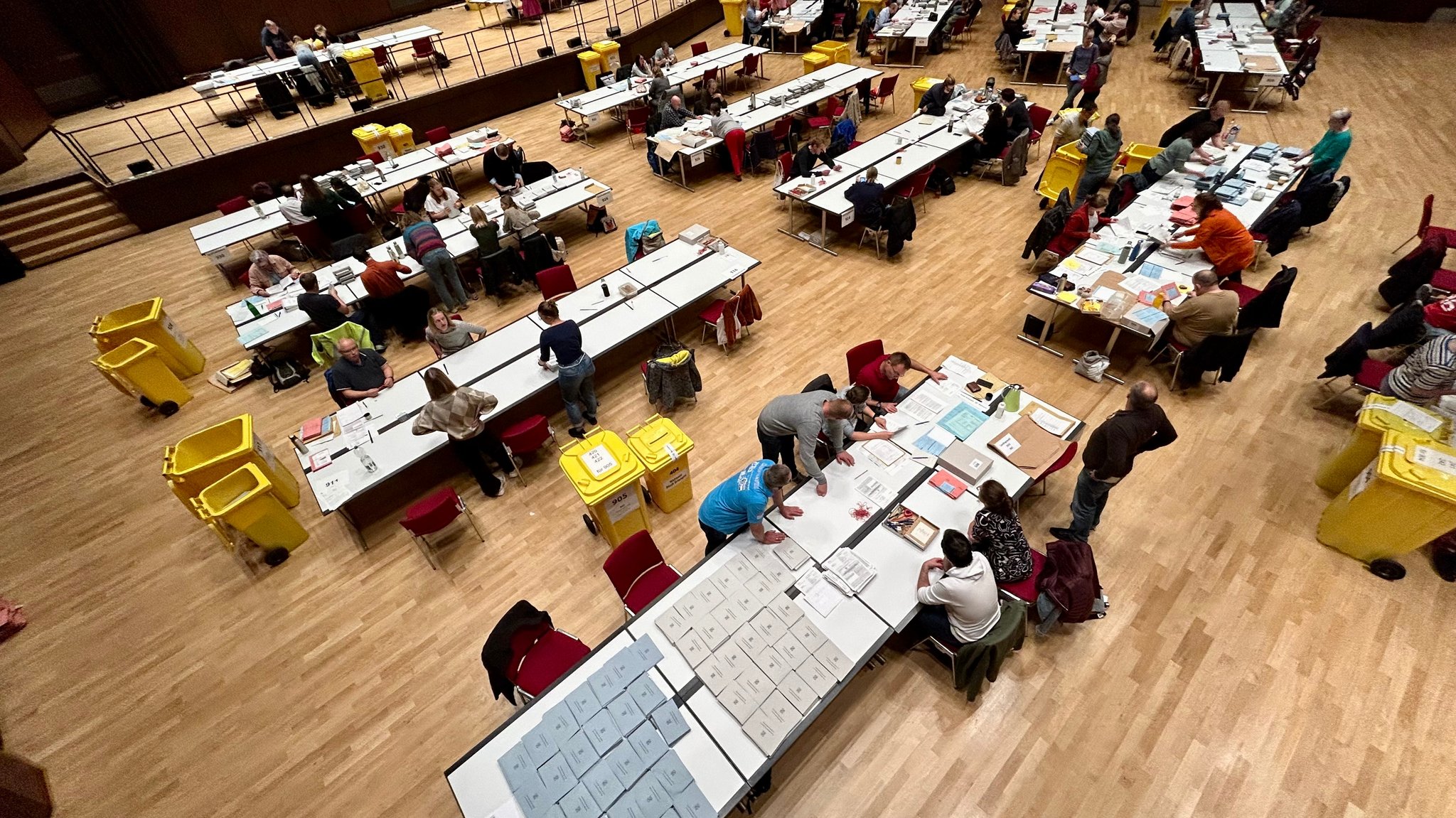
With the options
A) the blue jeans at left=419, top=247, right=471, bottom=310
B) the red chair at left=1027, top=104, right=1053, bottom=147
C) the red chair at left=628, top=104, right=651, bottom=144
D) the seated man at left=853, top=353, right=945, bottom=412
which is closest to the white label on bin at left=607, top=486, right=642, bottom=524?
the seated man at left=853, top=353, right=945, bottom=412

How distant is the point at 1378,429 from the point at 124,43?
22502 mm

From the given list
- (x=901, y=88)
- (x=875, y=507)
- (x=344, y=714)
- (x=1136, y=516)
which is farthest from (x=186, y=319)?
(x=901, y=88)

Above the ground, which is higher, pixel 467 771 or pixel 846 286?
pixel 467 771

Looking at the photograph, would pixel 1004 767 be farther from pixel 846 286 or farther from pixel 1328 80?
pixel 1328 80

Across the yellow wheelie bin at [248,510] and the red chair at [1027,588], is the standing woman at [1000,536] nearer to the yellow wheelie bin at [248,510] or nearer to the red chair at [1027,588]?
the red chair at [1027,588]

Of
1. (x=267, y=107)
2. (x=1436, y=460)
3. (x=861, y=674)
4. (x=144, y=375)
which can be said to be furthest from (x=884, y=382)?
(x=267, y=107)

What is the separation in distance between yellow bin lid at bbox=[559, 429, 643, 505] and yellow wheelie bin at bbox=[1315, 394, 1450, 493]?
20.1ft

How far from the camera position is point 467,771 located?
3.43 meters

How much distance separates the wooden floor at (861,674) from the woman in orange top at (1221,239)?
1279 mm

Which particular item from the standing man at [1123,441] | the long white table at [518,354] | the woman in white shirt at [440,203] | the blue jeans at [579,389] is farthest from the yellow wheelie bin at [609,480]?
A: the woman in white shirt at [440,203]

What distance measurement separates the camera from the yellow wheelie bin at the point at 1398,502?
4.30 m

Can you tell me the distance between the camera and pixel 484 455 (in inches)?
250

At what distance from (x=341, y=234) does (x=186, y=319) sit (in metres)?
2.69

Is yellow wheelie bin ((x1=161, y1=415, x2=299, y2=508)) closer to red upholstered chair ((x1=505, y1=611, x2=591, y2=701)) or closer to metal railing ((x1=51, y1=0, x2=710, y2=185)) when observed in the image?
red upholstered chair ((x1=505, y1=611, x2=591, y2=701))
